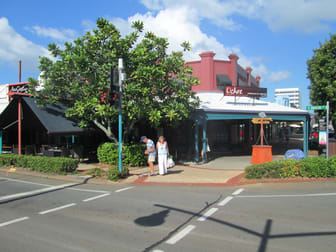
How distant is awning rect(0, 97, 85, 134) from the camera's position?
13.8 meters

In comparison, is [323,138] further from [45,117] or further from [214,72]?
[45,117]

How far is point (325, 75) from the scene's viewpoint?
17750mm

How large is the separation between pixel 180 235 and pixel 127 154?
28.7 ft

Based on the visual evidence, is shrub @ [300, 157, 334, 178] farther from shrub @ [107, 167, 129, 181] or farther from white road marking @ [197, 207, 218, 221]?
shrub @ [107, 167, 129, 181]

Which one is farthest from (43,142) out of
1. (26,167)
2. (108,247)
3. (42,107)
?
(108,247)

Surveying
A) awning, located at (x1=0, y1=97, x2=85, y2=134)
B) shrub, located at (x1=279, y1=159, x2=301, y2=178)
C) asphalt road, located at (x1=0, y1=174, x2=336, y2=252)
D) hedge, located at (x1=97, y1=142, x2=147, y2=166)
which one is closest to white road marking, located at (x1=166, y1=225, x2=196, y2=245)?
asphalt road, located at (x1=0, y1=174, x2=336, y2=252)

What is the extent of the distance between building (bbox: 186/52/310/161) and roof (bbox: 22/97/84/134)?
6.62 m

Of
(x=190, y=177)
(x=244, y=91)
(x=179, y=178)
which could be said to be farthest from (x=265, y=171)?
(x=244, y=91)

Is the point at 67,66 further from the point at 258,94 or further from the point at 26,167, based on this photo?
the point at 258,94

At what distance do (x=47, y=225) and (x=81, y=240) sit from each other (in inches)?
47.5

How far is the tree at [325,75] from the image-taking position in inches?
683

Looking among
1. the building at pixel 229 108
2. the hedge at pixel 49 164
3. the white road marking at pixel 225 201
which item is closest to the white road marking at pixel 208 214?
the white road marking at pixel 225 201

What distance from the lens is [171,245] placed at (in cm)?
437

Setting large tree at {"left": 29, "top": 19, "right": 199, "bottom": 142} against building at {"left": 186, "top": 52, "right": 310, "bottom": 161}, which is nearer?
large tree at {"left": 29, "top": 19, "right": 199, "bottom": 142}
